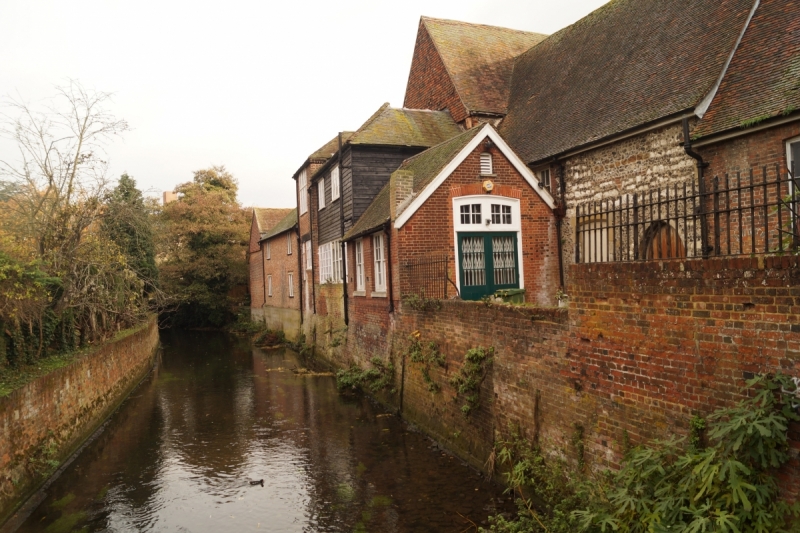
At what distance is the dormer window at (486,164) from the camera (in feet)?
47.9

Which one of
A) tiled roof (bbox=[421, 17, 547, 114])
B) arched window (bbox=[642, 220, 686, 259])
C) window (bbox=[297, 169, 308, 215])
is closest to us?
arched window (bbox=[642, 220, 686, 259])

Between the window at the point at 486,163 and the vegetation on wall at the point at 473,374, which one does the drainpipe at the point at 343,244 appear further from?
the vegetation on wall at the point at 473,374

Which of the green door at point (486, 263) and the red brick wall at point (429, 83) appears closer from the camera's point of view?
the green door at point (486, 263)

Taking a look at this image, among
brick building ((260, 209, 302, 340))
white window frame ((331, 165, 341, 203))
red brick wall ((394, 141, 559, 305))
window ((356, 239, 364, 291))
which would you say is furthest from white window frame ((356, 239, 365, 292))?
brick building ((260, 209, 302, 340))

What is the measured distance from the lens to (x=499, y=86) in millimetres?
22812

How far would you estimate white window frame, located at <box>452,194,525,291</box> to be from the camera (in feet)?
47.2

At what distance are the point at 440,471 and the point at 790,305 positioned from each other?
6.73 m

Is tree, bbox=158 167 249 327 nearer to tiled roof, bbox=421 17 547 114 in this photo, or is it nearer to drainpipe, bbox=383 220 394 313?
tiled roof, bbox=421 17 547 114

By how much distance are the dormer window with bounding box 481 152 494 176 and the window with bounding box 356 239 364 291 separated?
182 inches

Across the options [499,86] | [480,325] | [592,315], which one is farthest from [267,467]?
[499,86]

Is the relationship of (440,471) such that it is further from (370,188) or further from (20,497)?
(370,188)

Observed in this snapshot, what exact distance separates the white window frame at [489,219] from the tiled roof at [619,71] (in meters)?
2.49

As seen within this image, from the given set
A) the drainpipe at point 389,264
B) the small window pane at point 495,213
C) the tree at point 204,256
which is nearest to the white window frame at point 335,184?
the drainpipe at point 389,264

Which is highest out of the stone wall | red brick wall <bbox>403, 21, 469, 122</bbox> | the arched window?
red brick wall <bbox>403, 21, 469, 122</bbox>
